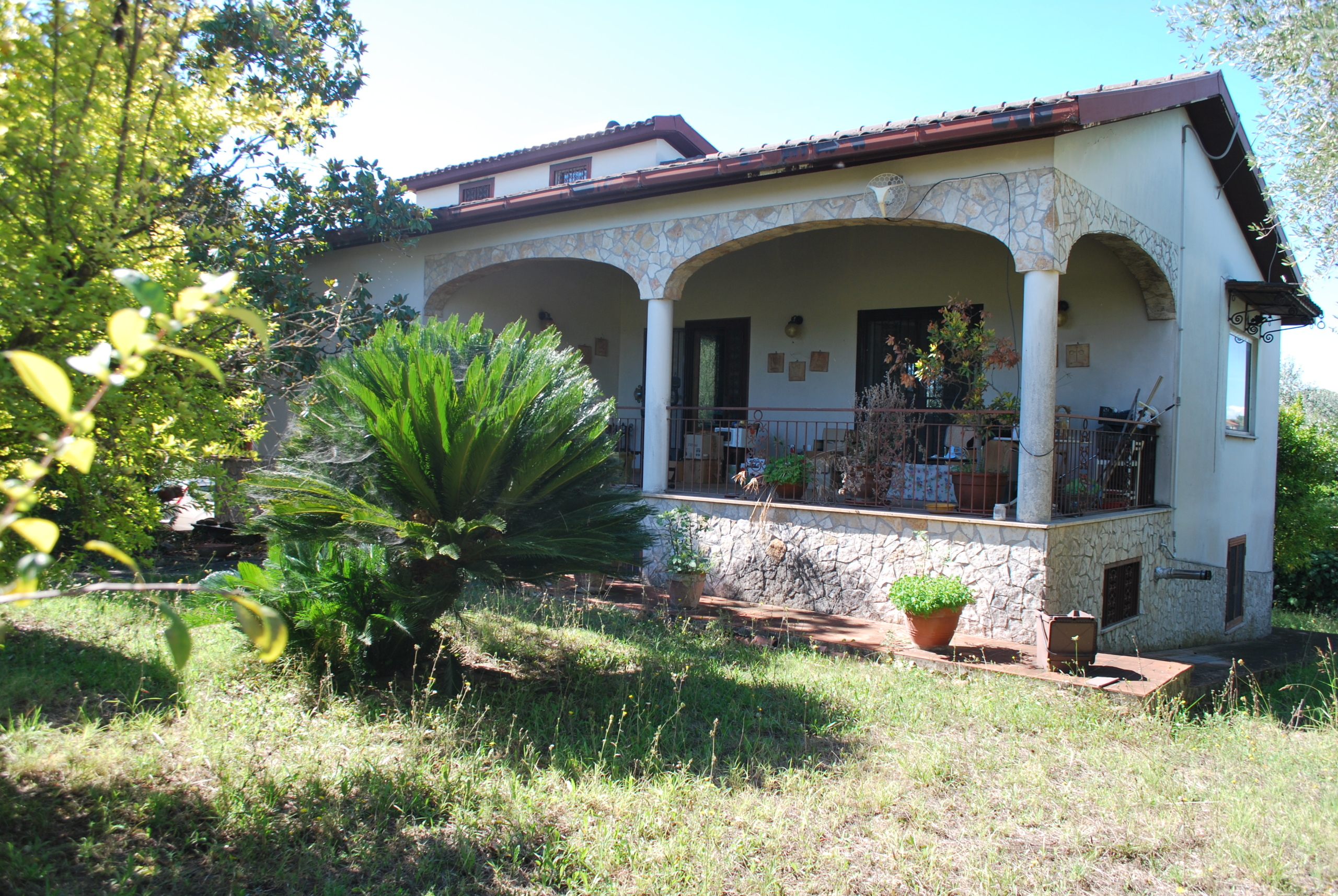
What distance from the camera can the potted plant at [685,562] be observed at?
789cm

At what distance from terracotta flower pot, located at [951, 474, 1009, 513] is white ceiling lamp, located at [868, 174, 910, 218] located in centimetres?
248

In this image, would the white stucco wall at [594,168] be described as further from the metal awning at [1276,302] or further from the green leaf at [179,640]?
the green leaf at [179,640]

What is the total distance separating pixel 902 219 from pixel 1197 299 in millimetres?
4751

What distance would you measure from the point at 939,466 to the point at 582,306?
22.1 feet

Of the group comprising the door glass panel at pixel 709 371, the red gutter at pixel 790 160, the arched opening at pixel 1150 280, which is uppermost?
the red gutter at pixel 790 160

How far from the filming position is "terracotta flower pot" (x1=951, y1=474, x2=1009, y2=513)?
750cm

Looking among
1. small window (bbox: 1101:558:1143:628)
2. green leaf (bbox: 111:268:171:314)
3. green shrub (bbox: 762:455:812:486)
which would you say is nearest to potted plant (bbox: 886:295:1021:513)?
green shrub (bbox: 762:455:812:486)

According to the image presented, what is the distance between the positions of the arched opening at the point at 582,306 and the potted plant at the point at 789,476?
4636 mm

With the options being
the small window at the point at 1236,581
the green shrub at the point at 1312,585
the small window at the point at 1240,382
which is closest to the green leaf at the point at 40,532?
the small window at the point at 1240,382

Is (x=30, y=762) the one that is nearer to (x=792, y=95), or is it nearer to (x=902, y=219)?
(x=902, y=219)

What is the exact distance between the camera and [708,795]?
12.5ft

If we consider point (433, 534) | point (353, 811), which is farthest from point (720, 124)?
point (353, 811)

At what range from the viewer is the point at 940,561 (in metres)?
7.31

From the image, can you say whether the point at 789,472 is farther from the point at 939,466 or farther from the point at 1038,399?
the point at 1038,399
